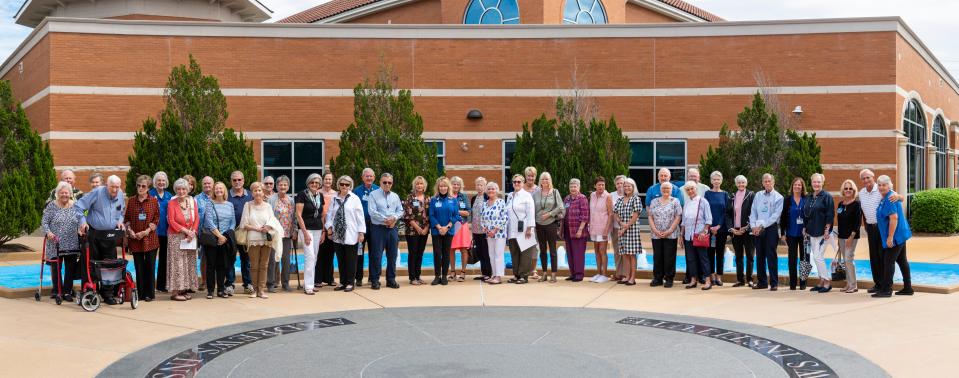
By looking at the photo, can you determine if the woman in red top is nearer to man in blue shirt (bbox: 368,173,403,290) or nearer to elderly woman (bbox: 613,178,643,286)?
elderly woman (bbox: 613,178,643,286)

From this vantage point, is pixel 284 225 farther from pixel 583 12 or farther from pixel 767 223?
pixel 583 12

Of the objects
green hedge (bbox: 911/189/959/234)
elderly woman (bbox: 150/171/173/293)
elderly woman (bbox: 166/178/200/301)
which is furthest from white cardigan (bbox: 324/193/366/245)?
green hedge (bbox: 911/189/959/234)

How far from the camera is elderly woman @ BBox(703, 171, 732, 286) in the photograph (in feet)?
38.7

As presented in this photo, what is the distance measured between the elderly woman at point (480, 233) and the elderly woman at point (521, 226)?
410 millimetres

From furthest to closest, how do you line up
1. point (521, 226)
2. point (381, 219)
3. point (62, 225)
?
1. point (521, 226)
2. point (381, 219)
3. point (62, 225)

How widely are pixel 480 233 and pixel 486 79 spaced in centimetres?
1132

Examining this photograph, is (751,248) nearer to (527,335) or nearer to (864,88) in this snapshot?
(527,335)

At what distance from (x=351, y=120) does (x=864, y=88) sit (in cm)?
1437

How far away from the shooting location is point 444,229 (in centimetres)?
1212

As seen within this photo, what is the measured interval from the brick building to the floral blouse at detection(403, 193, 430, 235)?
11.1 metres

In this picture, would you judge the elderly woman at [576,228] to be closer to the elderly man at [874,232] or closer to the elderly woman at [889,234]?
the elderly man at [874,232]

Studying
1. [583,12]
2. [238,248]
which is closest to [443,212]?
[238,248]

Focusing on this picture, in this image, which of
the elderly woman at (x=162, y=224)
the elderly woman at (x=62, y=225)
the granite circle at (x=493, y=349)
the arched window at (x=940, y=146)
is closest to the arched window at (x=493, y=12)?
the arched window at (x=940, y=146)

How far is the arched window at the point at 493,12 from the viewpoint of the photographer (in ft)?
93.0
